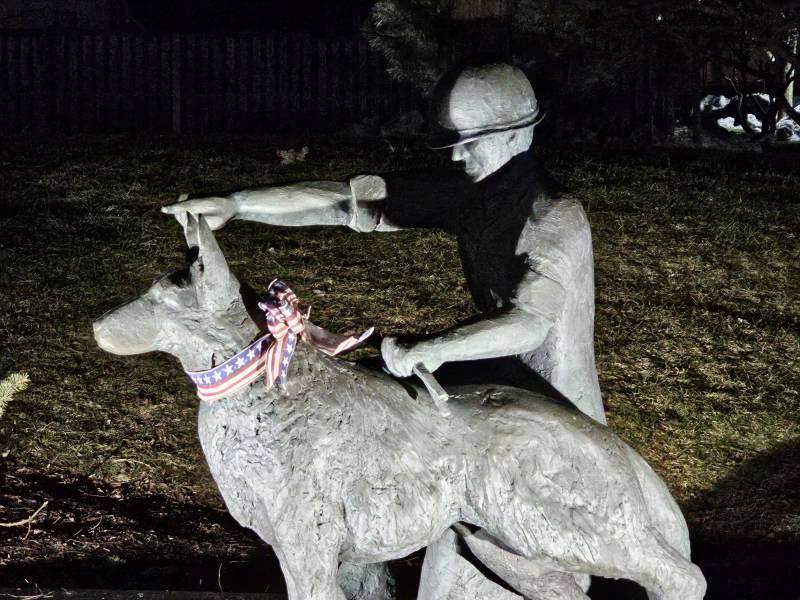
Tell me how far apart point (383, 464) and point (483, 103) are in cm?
97

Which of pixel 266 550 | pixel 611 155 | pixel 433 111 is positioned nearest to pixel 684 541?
pixel 433 111

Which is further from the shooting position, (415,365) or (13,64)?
(13,64)

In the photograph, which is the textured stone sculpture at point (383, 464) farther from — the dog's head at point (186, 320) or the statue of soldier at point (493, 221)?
the statue of soldier at point (493, 221)

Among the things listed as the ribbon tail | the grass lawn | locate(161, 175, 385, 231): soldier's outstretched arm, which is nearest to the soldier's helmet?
locate(161, 175, 385, 231): soldier's outstretched arm

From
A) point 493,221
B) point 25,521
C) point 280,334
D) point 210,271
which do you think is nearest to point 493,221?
point 493,221

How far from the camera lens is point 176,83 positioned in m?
12.9

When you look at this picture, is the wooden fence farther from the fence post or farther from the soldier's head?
the soldier's head

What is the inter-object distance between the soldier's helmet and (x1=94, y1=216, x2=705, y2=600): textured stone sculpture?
2.25 ft

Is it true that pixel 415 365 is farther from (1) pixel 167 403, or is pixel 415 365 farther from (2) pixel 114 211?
(2) pixel 114 211

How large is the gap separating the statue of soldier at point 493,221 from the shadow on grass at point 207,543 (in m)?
2.24

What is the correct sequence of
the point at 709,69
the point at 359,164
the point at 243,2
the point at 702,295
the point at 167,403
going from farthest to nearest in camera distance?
the point at 709,69 → the point at 243,2 → the point at 359,164 → the point at 702,295 → the point at 167,403

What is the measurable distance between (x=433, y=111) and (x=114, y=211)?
5871 millimetres

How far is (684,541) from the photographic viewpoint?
334 cm

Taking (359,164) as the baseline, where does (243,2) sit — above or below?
above
